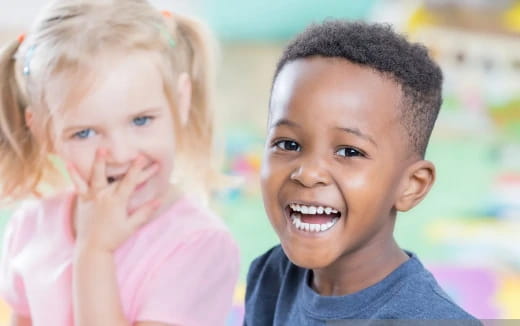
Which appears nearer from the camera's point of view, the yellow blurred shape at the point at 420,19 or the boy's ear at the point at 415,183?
the boy's ear at the point at 415,183

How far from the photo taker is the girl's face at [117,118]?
1078 mm

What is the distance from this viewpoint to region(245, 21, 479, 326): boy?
839 mm

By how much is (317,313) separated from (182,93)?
1.43 feet

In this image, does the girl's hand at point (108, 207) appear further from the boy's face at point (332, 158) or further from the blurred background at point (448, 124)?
the blurred background at point (448, 124)

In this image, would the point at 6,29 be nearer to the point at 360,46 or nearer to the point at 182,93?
the point at 182,93

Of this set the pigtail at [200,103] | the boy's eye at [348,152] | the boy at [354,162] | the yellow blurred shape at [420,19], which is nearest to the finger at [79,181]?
the pigtail at [200,103]

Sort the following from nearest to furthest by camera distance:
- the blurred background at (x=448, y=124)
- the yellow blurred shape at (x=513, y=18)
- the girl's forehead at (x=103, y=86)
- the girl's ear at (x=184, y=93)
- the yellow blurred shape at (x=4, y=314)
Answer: the girl's forehead at (x=103, y=86) < the girl's ear at (x=184, y=93) < the yellow blurred shape at (x=4, y=314) < the blurred background at (x=448, y=124) < the yellow blurred shape at (x=513, y=18)

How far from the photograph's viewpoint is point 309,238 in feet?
2.81

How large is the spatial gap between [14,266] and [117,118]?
1.12 feet

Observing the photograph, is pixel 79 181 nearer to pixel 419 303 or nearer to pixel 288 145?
pixel 288 145

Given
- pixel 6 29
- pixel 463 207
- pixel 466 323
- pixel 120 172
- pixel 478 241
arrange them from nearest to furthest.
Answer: pixel 466 323 < pixel 120 172 < pixel 478 241 < pixel 463 207 < pixel 6 29

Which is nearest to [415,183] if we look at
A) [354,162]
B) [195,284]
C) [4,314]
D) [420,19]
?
[354,162]

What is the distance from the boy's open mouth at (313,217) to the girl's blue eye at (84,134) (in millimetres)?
373

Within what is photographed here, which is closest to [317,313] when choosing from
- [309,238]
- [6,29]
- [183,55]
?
[309,238]
